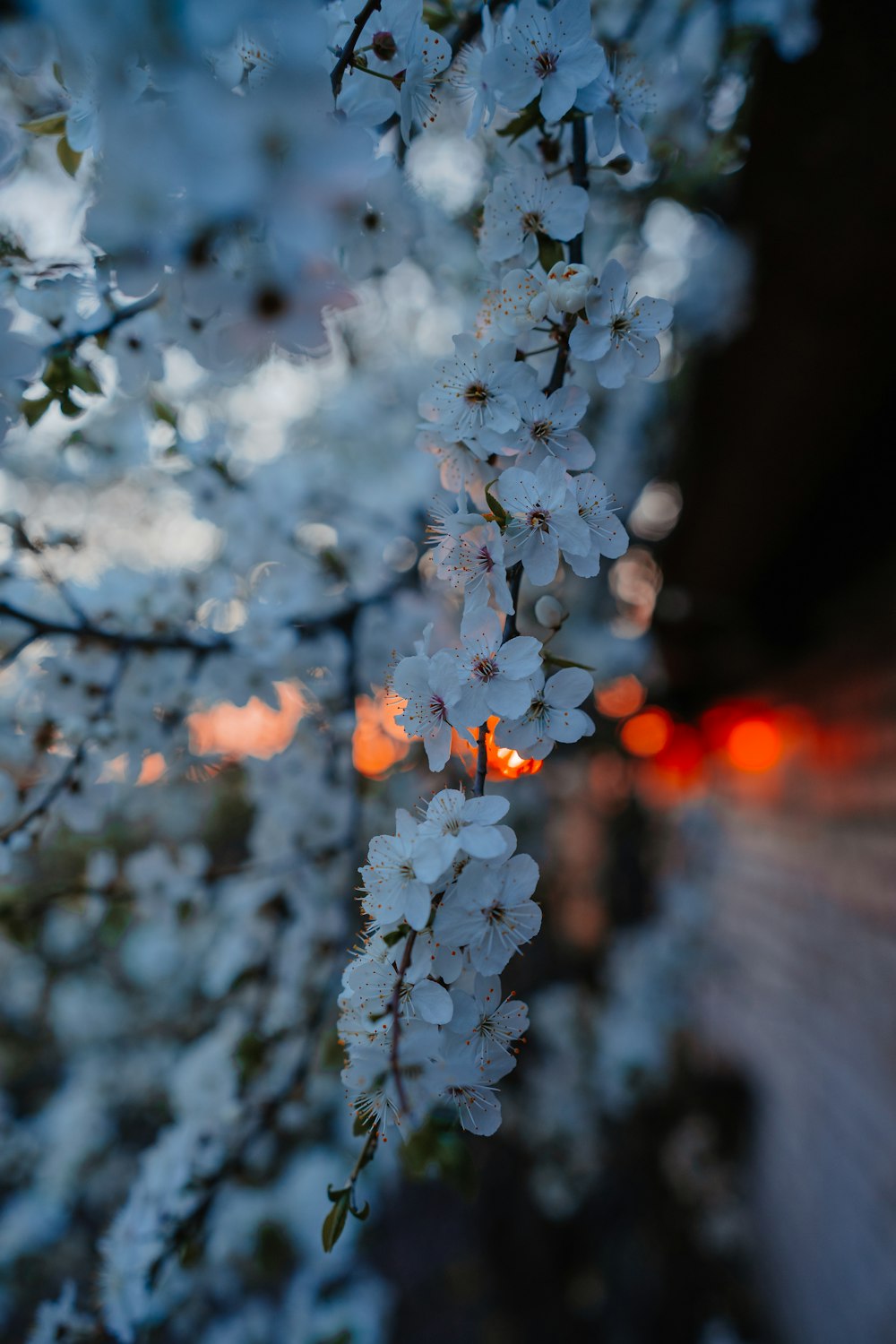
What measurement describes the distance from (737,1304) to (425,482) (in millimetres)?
4101

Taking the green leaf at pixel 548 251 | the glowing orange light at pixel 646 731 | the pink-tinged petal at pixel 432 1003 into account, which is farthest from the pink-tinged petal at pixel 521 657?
the glowing orange light at pixel 646 731

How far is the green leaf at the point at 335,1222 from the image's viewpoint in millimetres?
602

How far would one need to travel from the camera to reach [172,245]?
51 cm

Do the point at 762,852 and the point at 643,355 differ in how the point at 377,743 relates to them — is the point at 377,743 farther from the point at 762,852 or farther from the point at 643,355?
the point at 762,852

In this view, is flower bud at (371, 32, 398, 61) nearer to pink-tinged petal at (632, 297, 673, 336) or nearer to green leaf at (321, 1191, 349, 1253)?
pink-tinged petal at (632, 297, 673, 336)

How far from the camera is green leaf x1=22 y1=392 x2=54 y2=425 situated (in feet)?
2.73

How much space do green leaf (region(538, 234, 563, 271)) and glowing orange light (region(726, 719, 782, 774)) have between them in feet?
11.2

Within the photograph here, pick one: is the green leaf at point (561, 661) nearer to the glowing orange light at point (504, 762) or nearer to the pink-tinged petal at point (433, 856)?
the glowing orange light at point (504, 762)

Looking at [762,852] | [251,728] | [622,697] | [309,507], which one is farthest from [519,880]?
[762,852]

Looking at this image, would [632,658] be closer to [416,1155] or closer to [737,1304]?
[416,1155]

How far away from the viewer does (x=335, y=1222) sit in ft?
2.02

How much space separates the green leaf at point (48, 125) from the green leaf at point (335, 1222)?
0.95m

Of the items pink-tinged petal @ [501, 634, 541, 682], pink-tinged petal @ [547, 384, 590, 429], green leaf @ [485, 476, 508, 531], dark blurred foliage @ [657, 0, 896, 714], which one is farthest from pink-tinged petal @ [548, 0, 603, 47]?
dark blurred foliage @ [657, 0, 896, 714]

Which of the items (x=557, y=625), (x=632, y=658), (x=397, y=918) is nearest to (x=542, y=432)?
(x=557, y=625)
